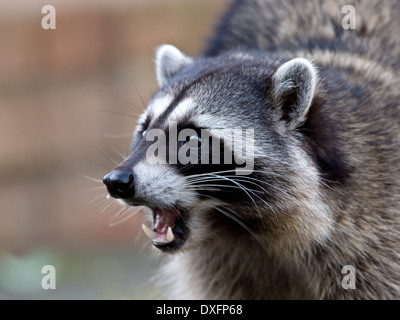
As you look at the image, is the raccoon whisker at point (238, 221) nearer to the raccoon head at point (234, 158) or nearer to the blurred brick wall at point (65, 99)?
the raccoon head at point (234, 158)

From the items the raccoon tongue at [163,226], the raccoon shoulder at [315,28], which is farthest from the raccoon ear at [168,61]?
the raccoon tongue at [163,226]

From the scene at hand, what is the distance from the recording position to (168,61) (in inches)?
238

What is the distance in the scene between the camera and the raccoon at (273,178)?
192 inches

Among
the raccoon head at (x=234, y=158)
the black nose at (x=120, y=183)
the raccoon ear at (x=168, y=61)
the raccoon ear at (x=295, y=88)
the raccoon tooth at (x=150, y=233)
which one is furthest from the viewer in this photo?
the raccoon ear at (x=168, y=61)

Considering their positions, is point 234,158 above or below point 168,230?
above

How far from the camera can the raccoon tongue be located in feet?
16.3

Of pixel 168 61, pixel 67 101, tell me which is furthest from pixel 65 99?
pixel 168 61

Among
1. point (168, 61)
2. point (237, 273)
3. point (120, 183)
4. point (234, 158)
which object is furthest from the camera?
point (168, 61)

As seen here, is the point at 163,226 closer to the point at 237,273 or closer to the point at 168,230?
the point at 168,230

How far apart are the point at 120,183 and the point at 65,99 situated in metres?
7.20

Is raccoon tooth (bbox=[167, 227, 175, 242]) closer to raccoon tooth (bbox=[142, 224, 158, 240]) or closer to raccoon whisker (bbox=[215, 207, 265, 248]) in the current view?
raccoon tooth (bbox=[142, 224, 158, 240])
